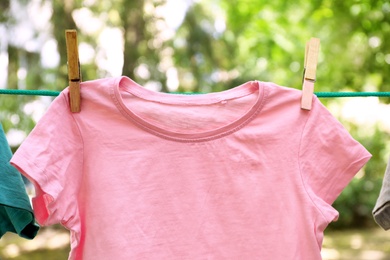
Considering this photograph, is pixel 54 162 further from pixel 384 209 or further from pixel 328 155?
pixel 384 209

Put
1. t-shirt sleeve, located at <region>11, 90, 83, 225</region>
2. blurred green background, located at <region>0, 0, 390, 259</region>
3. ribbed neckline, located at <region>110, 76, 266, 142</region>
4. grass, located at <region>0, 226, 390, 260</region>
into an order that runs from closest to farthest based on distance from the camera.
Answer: t-shirt sleeve, located at <region>11, 90, 83, 225</region> < ribbed neckline, located at <region>110, 76, 266, 142</region> < blurred green background, located at <region>0, 0, 390, 259</region> < grass, located at <region>0, 226, 390, 260</region>

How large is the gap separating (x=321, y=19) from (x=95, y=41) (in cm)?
206

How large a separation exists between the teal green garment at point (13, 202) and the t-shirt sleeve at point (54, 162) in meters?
0.06

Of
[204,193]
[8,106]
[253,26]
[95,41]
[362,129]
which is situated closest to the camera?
[204,193]

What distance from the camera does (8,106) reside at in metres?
4.71

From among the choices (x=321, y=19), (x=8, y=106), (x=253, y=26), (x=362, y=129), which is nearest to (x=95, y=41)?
(x=8, y=106)

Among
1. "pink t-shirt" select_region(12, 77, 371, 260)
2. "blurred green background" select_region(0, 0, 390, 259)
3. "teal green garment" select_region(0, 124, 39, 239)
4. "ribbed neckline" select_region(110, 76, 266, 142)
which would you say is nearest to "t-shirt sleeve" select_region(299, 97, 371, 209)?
"pink t-shirt" select_region(12, 77, 371, 260)

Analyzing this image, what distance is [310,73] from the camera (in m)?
1.40

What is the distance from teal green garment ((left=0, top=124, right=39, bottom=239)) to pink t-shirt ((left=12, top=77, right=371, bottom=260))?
0.07 meters

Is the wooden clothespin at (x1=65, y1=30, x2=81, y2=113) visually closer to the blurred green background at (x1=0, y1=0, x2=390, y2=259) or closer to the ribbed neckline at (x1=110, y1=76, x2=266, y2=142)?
the ribbed neckline at (x1=110, y1=76, x2=266, y2=142)

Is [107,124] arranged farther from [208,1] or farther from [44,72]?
[208,1]

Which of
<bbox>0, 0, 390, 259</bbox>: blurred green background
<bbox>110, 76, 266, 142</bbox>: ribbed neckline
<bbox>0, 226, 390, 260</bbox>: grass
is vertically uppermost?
<bbox>110, 76, 266, 142</bbox>: ribbed neckline

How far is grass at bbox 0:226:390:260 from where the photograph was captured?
17.7ft

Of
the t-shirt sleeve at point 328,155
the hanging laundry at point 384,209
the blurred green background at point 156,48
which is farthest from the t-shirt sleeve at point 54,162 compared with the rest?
the blurred green background at point 156,48
